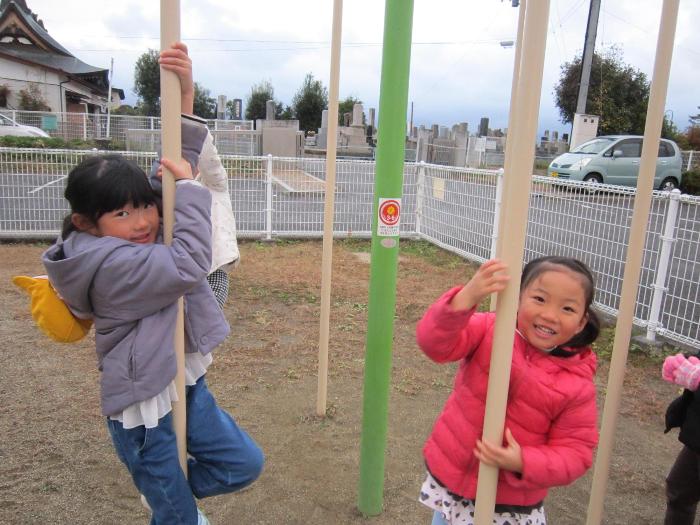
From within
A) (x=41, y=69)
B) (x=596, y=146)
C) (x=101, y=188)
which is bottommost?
(x=101, y=188)

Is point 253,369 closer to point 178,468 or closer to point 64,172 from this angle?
point 178,468

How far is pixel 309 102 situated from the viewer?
137ft

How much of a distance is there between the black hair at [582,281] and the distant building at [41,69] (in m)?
30.6

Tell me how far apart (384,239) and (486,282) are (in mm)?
1098

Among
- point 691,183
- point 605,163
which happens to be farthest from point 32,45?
point 691,183

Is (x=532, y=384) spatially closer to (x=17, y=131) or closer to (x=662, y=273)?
(x=662, y=273)

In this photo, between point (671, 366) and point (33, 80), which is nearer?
point (671, 366)

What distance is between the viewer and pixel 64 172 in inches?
282

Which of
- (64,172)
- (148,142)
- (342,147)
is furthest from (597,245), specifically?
(342,147)

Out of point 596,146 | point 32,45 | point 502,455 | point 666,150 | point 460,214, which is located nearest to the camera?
point 502,455

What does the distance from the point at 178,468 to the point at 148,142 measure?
16.9m

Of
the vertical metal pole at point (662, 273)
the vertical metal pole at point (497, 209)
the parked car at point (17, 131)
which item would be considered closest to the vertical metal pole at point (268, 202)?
the vertical metal pole at point (497, 209)

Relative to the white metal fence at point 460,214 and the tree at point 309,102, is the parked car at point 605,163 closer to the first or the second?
the white metal fence at point 460,214

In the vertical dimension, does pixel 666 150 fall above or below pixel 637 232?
above
